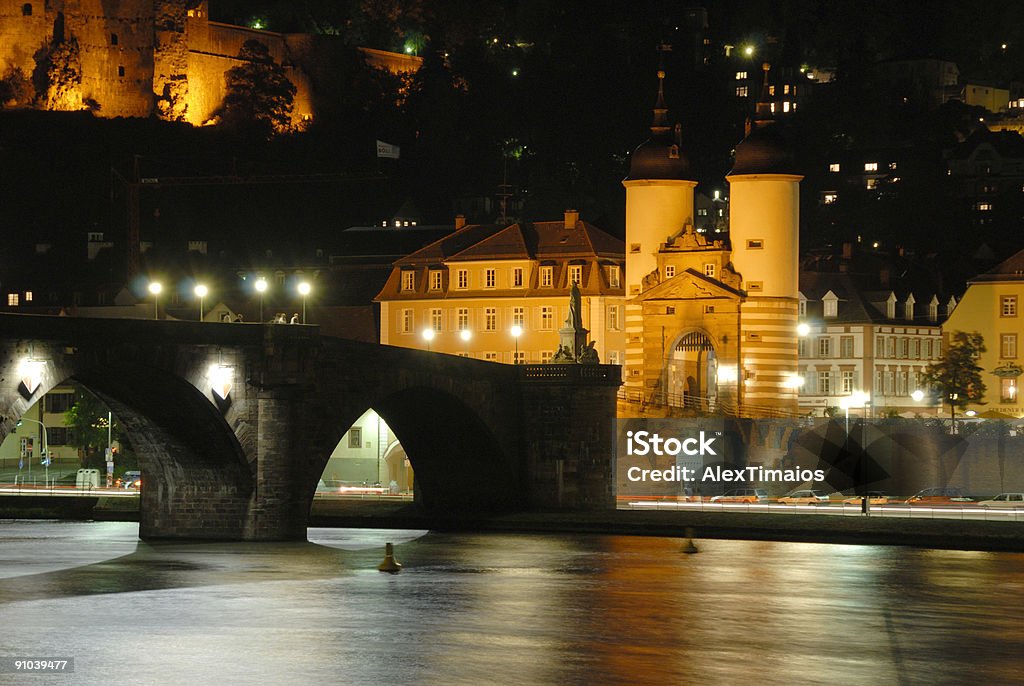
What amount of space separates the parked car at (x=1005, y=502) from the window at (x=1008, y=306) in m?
24.1

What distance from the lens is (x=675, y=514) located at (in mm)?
75500

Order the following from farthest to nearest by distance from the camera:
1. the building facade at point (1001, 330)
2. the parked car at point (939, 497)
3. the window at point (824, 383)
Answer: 1. the window at point (824, 383)
2. the building facade at point (1001, 330)
3. the parked car at point (939, 497)

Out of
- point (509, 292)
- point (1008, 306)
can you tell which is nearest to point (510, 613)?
point (509, 292)

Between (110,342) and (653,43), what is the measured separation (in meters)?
132

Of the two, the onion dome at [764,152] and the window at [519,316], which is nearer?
the onion dome at [764,152]

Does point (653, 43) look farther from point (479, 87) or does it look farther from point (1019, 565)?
point (1019, 565)

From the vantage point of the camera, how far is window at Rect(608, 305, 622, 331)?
100875 millimetres

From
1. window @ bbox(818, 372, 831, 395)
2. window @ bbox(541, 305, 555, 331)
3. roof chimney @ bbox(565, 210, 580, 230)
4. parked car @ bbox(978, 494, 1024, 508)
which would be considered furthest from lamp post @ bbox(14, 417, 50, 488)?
parked car @ bbox(978, 494, 1024, 508)

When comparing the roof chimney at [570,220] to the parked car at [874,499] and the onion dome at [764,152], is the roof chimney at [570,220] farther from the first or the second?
the parked car at [874,499]

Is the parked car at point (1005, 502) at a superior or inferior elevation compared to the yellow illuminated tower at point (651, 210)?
inferior

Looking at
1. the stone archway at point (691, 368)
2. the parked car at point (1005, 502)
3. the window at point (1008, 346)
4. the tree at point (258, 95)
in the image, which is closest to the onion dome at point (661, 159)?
the stone archway at point (691, 368)

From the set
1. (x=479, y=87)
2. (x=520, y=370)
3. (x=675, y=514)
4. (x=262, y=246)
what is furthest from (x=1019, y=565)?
(x=479, y=87)

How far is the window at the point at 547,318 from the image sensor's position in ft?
328

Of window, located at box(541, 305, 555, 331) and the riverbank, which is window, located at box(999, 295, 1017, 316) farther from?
the riverbank
